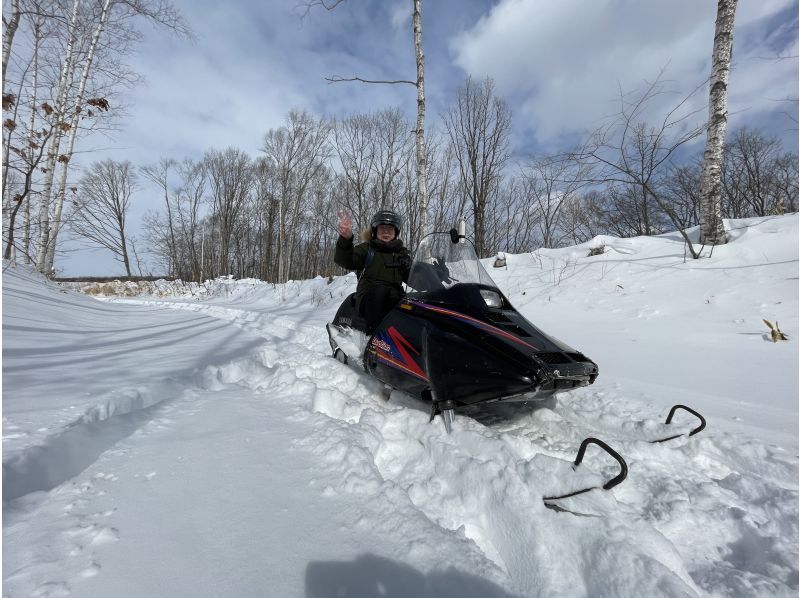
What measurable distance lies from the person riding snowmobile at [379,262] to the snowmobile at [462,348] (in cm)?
37

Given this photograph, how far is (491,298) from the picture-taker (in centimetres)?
243

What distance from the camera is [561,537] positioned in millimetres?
1228

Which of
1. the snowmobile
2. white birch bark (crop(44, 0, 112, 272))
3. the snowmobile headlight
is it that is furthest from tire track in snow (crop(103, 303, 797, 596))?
white birch bark (crop(44, 0, 112, 272))

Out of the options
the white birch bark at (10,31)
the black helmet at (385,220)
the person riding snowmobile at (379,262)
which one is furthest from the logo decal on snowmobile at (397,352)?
the white birch bark at (10,31)

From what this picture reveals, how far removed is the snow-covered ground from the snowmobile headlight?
779mm

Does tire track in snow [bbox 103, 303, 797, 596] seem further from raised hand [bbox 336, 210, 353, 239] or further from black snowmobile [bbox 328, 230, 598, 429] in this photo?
raised hand [bbox 336, 210, 353, 239]

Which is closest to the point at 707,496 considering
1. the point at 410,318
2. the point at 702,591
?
the point at 702,591

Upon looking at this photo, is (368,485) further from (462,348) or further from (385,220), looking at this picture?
(385,220)

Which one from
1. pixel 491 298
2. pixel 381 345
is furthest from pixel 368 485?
pixel 491 298

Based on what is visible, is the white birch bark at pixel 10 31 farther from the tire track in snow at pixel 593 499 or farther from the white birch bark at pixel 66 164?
the tire track in snow at pixel 593 499

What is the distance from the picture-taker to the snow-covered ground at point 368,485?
1.06 metres

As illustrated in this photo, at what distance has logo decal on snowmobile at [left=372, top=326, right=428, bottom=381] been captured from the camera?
7.77ft

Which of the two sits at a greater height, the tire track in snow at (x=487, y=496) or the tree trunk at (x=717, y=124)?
the tree trunk at (x=717, y=124)

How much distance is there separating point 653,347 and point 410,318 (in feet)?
9.80
